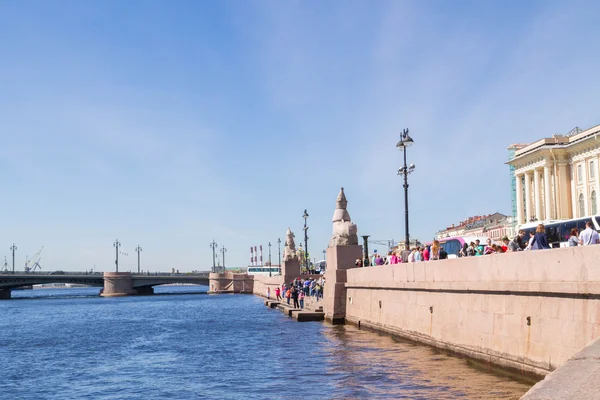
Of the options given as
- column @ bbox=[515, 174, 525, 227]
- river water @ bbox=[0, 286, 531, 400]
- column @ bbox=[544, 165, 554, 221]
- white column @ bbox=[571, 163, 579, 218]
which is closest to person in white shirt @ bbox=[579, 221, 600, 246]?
river water @ bbox=[0, 286, 531, 400]

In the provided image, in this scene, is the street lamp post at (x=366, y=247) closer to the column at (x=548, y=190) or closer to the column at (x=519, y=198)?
the column at (x=548, y=190)

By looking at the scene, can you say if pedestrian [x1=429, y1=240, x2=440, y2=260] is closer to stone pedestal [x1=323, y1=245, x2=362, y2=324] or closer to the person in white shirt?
the person in white shirt

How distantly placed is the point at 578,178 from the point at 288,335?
47.2m

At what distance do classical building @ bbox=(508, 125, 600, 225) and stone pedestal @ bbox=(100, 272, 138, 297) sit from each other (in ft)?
188

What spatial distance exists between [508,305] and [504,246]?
4.83m

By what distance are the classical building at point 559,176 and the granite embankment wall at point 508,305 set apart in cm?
4517

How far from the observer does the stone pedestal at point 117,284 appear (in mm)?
103375

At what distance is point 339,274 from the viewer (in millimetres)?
28219

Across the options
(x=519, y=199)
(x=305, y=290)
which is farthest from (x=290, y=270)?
(x=519, y=199)

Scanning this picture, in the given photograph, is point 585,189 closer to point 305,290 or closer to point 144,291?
→ point 305,290

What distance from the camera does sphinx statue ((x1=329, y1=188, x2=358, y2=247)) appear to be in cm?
2805

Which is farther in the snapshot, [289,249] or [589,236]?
[289,249]

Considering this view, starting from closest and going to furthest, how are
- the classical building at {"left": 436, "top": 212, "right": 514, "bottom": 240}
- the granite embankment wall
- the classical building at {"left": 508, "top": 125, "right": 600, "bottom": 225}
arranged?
the granite embankment wall, the classical building at {"left": 508, "top": 125, "right": 600, "bottom": 225}, the classical building at {"left": 436, "top": 212, "right": 514, "bottom": 240}

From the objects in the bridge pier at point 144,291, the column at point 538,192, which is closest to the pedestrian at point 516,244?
the column at point 538,192
